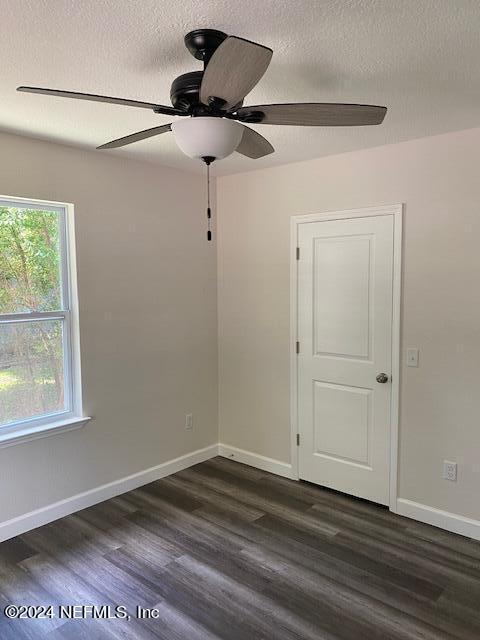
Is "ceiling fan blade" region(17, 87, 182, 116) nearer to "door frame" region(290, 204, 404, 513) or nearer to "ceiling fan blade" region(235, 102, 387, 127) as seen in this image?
"ceiling fan blade" region(235, 102, 387, 127)

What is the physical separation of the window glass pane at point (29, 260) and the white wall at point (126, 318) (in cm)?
15

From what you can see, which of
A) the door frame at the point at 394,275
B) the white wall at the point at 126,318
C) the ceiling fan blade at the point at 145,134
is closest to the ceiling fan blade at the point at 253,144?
the ceiling fan blade at the point at 145,134

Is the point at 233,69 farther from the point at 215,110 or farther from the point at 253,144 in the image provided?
the point at 253,144

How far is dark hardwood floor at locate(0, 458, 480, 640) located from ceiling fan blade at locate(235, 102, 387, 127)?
2137mm

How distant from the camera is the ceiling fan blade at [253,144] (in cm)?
194

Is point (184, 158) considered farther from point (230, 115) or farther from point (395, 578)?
point (395, 578)

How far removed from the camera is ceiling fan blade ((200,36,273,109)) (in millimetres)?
1255

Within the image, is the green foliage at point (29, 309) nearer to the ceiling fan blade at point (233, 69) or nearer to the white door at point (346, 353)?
the white door at point (346, 353)

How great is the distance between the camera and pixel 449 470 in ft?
9.73

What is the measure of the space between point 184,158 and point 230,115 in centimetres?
177

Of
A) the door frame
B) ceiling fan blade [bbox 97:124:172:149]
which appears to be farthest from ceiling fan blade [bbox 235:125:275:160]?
the door frame

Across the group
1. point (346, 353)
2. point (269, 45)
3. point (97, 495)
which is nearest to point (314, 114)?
point (269, 45)

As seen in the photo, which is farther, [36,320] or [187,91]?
[36,320]

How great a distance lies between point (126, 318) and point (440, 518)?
249 centimetres
